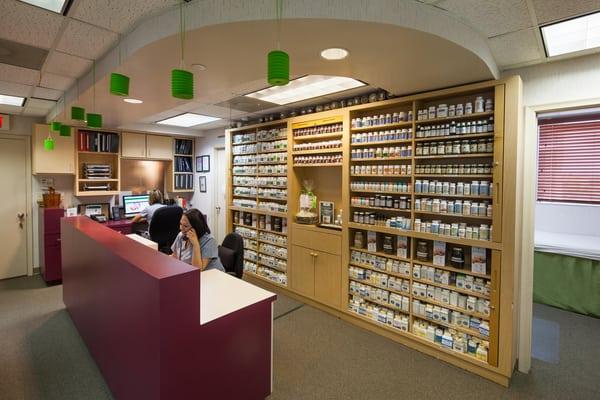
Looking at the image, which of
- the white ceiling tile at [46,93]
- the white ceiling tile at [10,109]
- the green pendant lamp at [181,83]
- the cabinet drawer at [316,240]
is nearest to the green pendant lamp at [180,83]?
the green pendant lamp at [181,83]

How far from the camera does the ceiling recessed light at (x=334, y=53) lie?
1916 millimetres

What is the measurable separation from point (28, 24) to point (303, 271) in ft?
11.0

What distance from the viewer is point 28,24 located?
1.99m

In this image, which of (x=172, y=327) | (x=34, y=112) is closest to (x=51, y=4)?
(x=172, y=327)

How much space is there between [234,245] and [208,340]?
1.52 m

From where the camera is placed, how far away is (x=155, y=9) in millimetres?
1824

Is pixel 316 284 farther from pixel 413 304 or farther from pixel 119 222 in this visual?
pixel 119 222

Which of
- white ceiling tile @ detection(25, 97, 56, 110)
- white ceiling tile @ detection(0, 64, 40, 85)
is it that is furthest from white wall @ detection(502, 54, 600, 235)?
white ceiling tile @ detection(25, 97, 56, 110)

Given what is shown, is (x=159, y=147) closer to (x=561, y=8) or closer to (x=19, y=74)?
(x=19, y=74)

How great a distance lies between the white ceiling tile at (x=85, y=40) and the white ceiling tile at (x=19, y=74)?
788 mm

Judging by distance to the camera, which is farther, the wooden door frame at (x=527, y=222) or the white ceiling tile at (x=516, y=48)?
the wooden door frame at (x=527, y=222)

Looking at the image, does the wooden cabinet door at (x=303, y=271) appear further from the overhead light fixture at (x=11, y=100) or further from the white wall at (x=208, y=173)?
the overhead light fixture at (x=11, y=100)

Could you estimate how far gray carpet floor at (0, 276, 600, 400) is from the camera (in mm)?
2316

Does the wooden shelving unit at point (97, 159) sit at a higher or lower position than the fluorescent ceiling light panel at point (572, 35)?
lower
